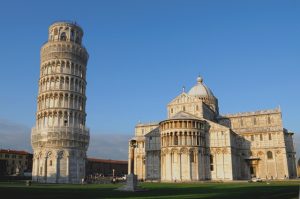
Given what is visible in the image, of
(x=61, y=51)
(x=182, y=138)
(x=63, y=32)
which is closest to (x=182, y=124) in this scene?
(x=182, y=138)

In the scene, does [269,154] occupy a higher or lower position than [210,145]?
lower

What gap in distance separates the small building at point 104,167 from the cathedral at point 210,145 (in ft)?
116

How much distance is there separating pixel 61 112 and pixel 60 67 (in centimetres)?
935

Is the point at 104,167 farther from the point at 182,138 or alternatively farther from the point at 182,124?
the point at 182,124

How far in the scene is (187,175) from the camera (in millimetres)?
62281

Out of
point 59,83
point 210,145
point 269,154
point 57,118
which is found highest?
point 59,83

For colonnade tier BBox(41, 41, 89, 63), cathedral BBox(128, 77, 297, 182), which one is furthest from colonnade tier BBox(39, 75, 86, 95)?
cathedral BBox(128, 77, 297, 182)

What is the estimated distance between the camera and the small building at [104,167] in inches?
4483

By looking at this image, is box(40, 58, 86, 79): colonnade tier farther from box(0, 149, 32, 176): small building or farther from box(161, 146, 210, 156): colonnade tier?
box(0, 149, 32, 176): small building

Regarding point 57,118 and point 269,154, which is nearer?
point 57,118

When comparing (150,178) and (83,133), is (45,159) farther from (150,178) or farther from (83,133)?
(150,178)

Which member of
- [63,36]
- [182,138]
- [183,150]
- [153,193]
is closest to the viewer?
[153,193]

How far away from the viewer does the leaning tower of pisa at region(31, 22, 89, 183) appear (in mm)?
61875

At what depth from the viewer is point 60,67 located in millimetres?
66125
